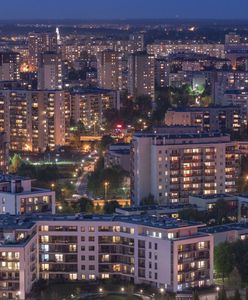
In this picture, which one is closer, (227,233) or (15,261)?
(15,261)

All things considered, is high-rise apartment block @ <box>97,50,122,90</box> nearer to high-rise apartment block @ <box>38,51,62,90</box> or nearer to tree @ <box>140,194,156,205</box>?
high-rise apartment block @ <box>38,51,62,90</box>

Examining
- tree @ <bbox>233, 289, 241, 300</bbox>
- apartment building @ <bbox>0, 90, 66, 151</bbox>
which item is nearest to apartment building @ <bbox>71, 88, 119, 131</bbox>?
apartment building @ <bbox>0, 90, 66, 151</bbox>

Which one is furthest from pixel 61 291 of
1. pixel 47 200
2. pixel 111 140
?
pixel 111 140

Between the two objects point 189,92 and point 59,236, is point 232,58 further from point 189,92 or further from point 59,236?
point 59,236

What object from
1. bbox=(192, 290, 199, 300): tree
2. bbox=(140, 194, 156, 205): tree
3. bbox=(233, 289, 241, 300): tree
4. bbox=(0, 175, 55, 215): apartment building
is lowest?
bbox=(192, 290, 199, 300): tree

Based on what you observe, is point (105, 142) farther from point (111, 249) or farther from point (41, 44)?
point (41, 44)

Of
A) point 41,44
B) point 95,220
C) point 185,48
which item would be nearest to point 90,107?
point 95,220
